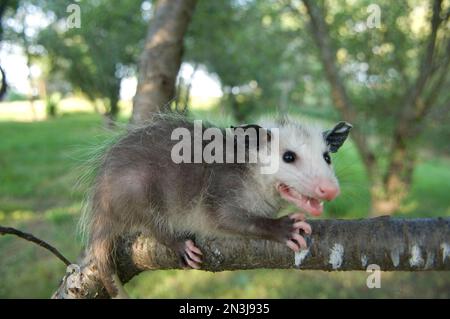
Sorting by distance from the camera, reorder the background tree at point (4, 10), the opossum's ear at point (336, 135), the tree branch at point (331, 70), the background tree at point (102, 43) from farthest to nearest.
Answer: the background tree at point (102, 43), the tree branch at point (331, 70), the background tree at point (4, 10), the opossum's ear at point (336, 135)

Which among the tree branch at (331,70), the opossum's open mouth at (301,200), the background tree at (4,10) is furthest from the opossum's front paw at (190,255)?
the tree branch at (331,70)

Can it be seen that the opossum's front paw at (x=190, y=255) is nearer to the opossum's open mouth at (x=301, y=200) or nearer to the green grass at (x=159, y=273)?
the opossum's open mouth at (x=301, y=200)

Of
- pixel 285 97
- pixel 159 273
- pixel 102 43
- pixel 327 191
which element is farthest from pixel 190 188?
pixel 285 97

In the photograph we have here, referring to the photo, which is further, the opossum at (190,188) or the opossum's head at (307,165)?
the opossum at (190,188)

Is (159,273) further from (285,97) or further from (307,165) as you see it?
(285,97)

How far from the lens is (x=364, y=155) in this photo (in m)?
7.77

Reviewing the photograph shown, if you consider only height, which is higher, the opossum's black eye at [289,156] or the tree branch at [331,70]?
the tree branch at [331,70]

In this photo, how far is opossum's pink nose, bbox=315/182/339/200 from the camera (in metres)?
2.77

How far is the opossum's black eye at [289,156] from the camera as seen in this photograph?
3107mm

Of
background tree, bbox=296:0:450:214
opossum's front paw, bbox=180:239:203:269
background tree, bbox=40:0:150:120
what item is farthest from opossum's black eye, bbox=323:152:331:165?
background tree, bbox=40:0:150:120

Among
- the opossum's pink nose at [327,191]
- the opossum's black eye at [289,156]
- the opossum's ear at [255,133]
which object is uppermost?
the opossum's ear at [255,133]

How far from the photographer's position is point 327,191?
9.09 feet
